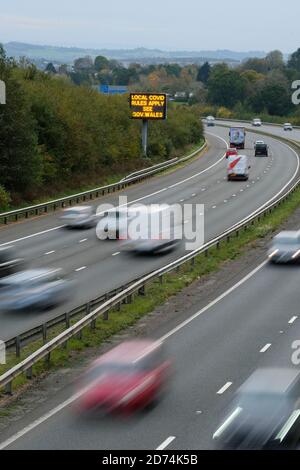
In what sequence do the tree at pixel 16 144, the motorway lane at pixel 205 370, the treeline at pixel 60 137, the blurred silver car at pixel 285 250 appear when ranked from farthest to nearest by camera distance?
the treeline at pixel 60 137
the tree at pixel 16 144
the blurred silver car at pixel 285 250
the motorway lane at pixel 205 370

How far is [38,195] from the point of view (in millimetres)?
68688

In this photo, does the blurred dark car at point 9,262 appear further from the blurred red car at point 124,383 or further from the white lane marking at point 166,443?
the white lane marking at point 166,443

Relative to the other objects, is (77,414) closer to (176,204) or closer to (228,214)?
(228,214)

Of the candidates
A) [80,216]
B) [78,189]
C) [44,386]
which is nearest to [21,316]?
[44,386]

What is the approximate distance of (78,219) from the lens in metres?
56.0

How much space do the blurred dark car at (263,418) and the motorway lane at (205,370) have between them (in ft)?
2.37

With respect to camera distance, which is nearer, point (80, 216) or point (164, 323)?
point (164, 323)

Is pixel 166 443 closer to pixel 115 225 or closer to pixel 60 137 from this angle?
pixel 115 225

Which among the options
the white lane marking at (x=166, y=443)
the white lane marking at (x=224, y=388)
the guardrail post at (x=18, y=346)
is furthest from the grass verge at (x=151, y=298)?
the white lane marking at (x=166, y=443)

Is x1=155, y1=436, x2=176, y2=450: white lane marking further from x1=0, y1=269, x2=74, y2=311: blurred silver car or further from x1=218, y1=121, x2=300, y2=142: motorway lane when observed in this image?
x1=218, y1=121, x2=300, y2=142: motorway lane

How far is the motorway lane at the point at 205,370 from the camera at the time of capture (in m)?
21.2

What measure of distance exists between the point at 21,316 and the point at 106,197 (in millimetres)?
39115

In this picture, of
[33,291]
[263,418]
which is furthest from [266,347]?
[263,418]

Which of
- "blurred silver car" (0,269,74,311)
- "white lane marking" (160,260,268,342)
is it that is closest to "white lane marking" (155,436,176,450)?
"white lane marking" (160,260,268,342)
